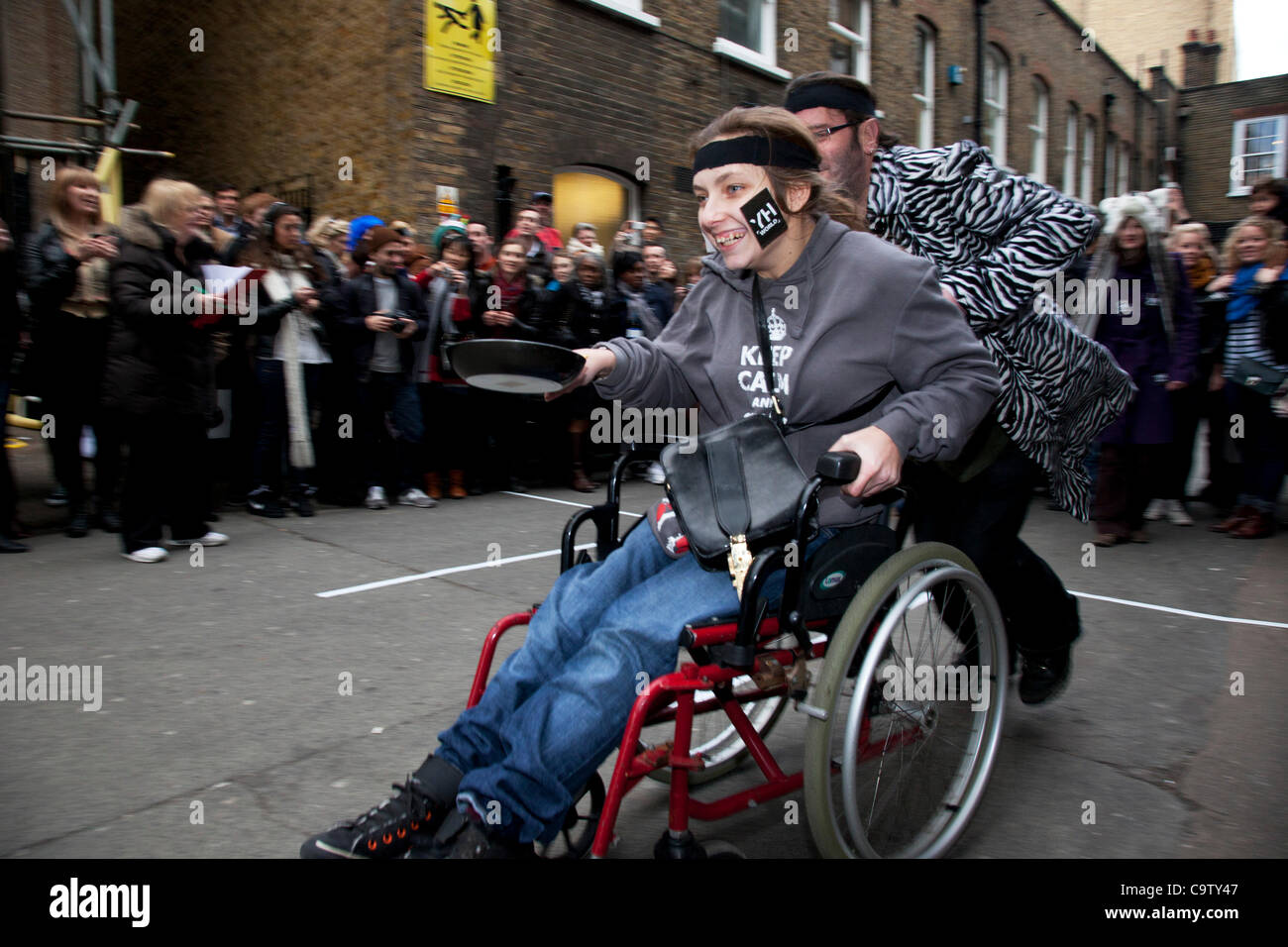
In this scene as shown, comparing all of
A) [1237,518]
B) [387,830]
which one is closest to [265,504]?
[387,830]

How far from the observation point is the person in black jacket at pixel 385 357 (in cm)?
718

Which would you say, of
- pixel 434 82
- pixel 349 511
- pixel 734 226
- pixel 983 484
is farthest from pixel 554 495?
pixel 734 226

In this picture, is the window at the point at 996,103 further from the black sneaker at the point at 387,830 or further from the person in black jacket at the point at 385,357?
the black sneaker at the point at 387,830

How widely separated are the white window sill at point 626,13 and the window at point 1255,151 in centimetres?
2861

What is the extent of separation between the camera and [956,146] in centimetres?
317

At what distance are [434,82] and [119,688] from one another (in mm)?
7409

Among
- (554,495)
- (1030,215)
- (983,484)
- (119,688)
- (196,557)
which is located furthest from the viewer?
(554,495)

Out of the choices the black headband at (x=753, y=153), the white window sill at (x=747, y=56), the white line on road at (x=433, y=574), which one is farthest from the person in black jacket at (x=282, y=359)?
the white window sill at (x=747, y=56)

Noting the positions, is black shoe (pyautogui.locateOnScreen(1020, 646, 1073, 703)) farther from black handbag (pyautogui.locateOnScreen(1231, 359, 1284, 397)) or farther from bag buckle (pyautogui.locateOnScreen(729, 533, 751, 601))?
black handbag (pyautogui.locateOnScreen(1231, 359, 1284, 397))

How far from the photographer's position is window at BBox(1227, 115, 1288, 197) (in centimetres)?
3284

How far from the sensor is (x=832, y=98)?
3.16 m

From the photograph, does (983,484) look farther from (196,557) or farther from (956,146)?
(196,557)

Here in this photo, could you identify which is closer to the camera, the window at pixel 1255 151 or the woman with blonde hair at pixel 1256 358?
the woman with blonde hair at pixel 1256 358

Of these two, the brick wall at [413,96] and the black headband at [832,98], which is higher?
the brick wall at [413,96]
